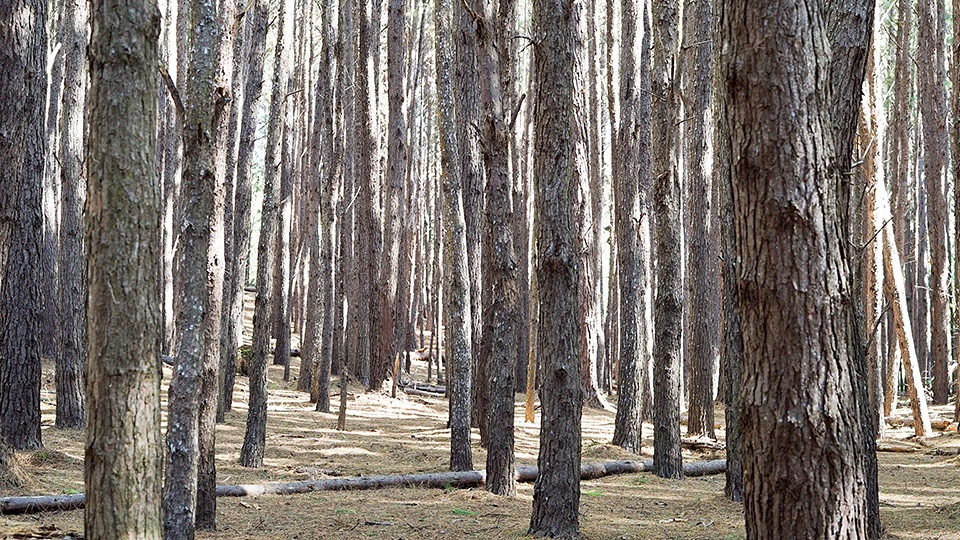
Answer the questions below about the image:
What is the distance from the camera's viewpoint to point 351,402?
15828mm

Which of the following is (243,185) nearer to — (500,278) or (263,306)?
(263,306)

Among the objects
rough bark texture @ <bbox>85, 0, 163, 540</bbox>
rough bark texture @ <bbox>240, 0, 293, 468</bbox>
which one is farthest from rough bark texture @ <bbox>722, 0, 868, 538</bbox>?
rough bark texture @ <bbox>240, 0, 293, 468</bbox>

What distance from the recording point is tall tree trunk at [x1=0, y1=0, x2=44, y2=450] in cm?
773

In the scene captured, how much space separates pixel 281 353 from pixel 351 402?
22.0 feet

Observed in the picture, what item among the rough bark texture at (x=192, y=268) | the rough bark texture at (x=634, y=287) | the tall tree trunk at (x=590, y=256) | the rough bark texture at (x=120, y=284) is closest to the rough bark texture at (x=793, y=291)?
the rough bark texture at (x=120, y=284)

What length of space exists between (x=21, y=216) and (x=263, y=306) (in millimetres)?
2647

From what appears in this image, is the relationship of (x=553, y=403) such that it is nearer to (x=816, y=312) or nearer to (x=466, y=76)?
(x=816, y=312)

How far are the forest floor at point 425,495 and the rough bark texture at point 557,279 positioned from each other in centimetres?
51

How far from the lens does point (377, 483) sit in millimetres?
8258

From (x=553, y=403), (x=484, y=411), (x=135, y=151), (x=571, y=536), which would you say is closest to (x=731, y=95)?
(x=135, y=151)

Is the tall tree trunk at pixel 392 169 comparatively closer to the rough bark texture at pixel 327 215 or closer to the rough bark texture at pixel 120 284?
the rough bark texture at pixel 327 215

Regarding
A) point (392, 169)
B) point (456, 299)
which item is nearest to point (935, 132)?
point (392, 169)

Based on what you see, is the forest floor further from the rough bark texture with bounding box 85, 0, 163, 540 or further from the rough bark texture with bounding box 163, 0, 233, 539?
the rough bark texture with bounding box 85, 0, 163, 540

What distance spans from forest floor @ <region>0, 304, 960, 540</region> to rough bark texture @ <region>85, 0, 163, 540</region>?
2.71 m
